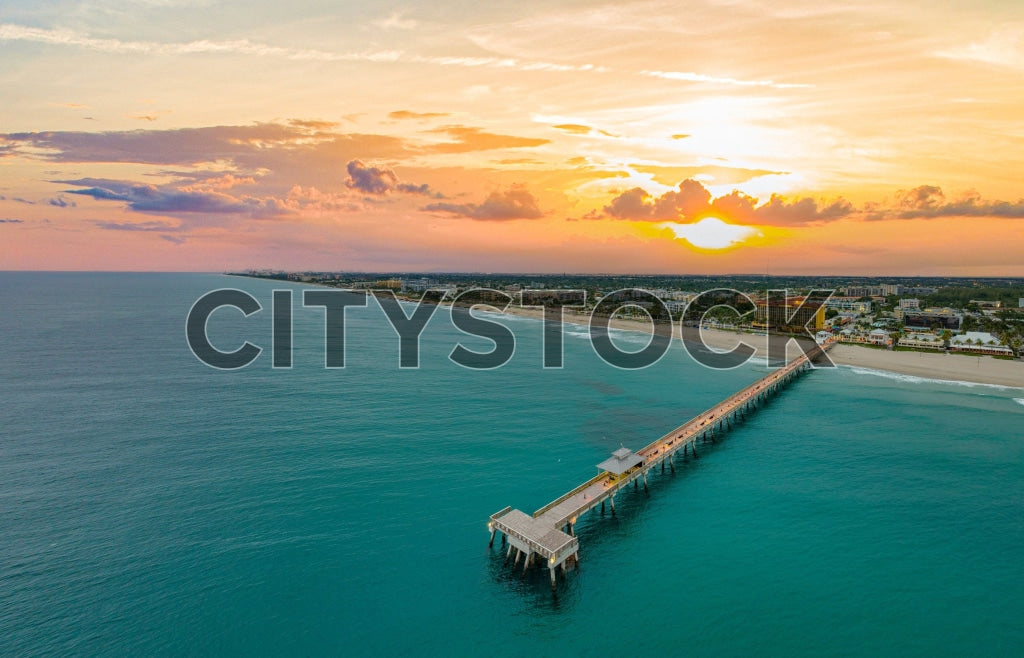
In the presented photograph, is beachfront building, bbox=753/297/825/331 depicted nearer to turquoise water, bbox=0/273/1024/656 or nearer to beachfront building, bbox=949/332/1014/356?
beachfront building, bbox=949/332/1014/356

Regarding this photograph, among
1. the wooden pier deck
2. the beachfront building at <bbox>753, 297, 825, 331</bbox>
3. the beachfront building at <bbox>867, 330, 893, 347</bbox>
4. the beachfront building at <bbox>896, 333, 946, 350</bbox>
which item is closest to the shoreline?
the beachfront building at <bbox>867, 330, 893, 347</bbox>

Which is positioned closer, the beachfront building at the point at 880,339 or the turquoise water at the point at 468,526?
the turquoise water at the point at 468,526

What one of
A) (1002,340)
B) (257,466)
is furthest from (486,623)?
(1002,340)

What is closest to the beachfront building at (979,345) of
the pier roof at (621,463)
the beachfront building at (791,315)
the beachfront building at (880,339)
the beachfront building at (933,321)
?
the beachfront building at (880,339)

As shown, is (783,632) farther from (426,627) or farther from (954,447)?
(954,447)

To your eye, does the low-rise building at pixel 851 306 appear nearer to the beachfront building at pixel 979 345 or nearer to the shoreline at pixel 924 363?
the beachfront building at pixel 979 345

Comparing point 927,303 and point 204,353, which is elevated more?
point 927,303
